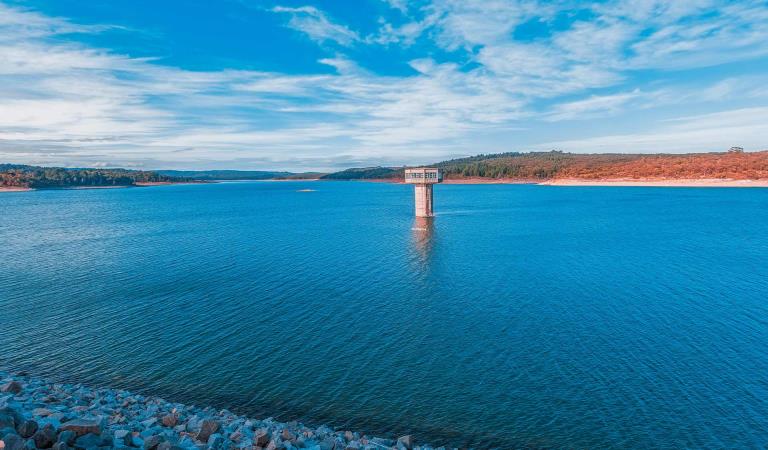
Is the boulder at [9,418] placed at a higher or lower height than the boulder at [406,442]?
higher

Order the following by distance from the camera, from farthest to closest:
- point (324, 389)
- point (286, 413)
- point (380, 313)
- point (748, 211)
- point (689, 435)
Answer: point (748, 211) → point (380, 313) → point (324, 389) → point (286, 413) → point (689, 435)

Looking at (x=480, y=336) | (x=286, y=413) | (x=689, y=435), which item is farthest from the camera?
(x=480, y=336)

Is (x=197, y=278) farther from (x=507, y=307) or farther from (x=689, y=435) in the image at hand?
(x=689, y=435)

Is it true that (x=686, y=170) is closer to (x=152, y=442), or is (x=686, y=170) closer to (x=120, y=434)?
(x=152, y=442)

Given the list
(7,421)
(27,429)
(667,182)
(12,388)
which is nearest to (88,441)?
(27,429)

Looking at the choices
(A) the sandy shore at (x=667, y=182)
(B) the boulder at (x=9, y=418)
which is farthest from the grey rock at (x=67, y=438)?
(A) the sandy shore at (x=667, y=182)

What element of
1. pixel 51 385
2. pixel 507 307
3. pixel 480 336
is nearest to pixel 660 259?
pixel 507 307

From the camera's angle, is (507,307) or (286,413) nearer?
(286,413)

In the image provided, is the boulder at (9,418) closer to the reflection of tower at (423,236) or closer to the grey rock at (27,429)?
the grey rock at (27,429)
